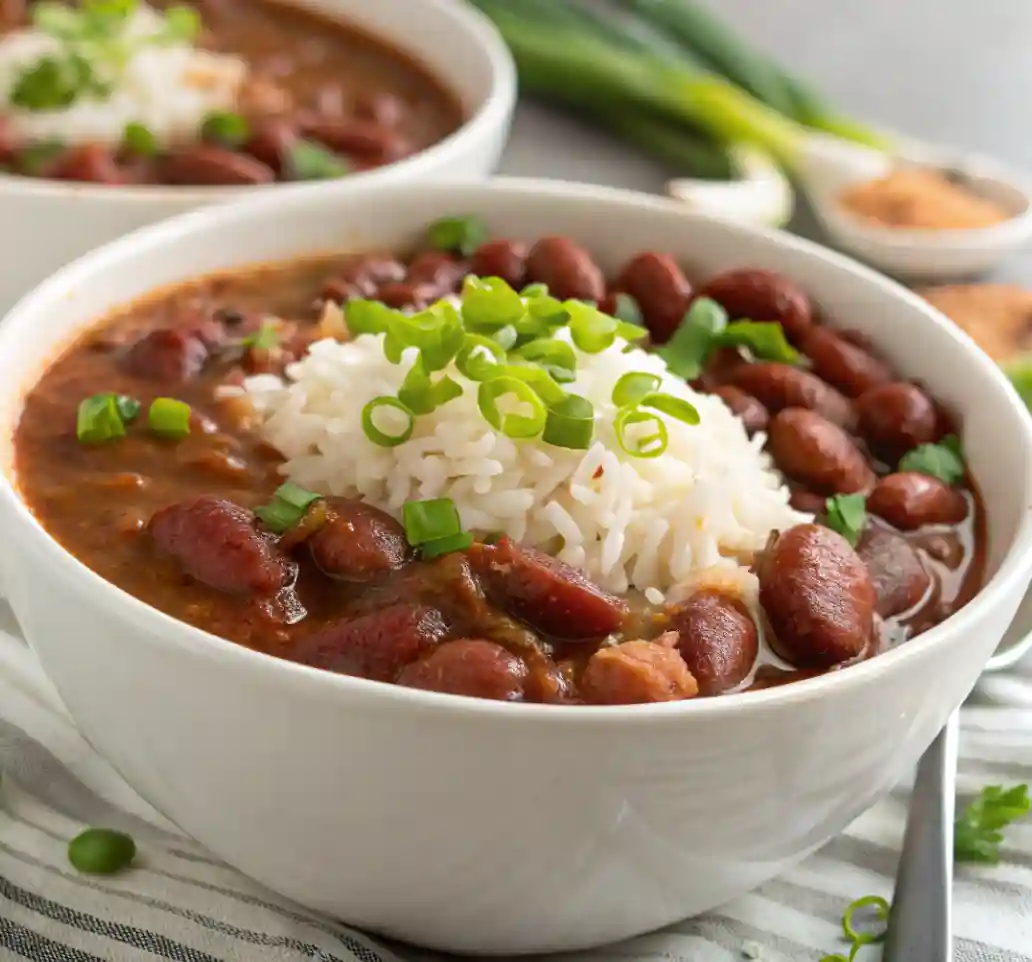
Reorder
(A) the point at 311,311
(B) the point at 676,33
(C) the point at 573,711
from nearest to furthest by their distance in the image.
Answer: (C) the point at 573,711
(A) the point at 311,311
(B) the point at 676,33

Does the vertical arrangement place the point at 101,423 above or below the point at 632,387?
below

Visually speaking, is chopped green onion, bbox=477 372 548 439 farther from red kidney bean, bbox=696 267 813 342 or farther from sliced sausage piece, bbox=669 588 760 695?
red kidney bean, bbox=696 267 813 342

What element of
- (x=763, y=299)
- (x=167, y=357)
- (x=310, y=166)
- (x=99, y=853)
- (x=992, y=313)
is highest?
(x=763, y=299)

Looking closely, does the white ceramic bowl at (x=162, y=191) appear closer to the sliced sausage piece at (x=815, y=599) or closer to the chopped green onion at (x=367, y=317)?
the chopped green onion at (x=367, y=317)

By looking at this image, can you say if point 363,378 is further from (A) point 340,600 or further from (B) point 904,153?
(B) point 904,153

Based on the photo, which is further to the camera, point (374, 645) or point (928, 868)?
point (928, 868)

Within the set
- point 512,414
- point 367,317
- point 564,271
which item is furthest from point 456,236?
point 512,414

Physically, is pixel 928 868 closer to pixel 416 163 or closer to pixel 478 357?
pixel 478 357

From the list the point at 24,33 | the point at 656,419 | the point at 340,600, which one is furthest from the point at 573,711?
the point at 24,33
